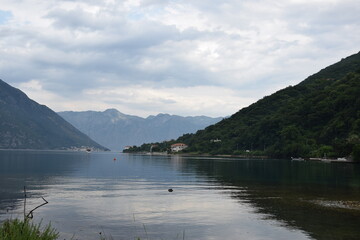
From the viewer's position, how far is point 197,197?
6322 centimetres

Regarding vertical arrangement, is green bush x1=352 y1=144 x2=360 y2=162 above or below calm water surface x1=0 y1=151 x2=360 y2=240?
above

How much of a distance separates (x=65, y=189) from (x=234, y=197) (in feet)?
104

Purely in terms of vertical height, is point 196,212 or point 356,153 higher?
point 356,153

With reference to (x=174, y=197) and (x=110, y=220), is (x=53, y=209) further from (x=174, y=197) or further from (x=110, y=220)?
(x=174, y=197)

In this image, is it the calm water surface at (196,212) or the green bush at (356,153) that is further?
the green bush at (356,153)

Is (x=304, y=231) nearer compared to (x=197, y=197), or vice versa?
(x=304, y=231)

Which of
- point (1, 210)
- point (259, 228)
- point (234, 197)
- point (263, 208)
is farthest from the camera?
point (234, 197)

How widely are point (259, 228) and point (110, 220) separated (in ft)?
53.6

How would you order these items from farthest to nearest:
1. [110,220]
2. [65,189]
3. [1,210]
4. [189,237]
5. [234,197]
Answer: [65,189]
[234,197]
[1,210]
[110,220]
[189,237]

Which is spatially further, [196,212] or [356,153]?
[356,153]

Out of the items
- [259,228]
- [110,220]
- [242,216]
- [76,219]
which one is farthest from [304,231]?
[76,219]

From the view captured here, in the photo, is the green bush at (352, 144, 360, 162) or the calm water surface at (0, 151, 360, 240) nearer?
the calm water surface at (0, 151, 360, 240)

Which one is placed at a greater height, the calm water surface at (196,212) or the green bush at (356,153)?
the green bush at (356,153)

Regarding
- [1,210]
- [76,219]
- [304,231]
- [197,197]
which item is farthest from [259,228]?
[1,210]
